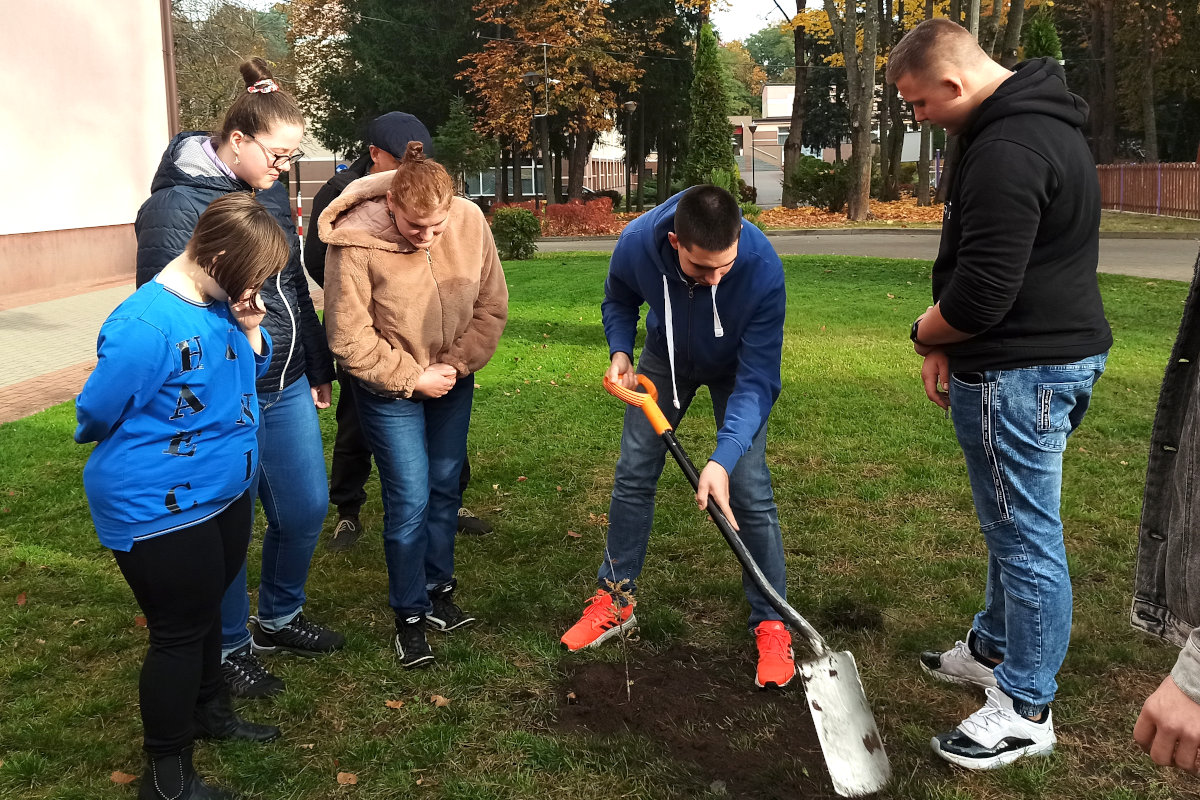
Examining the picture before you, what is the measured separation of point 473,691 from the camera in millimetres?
3514

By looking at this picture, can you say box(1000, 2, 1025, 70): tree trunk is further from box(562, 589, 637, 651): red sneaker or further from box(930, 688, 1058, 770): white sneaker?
box(930, 688, 1058, 770): white sneaker

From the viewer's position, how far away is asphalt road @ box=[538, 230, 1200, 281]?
15.2m

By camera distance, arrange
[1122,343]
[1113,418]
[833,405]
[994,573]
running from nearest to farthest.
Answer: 1. [994,573]
2. [1113,418]
3. [833,405]
4. [1122,343]

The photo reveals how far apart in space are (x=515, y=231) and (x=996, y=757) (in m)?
17.3

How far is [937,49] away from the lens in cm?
270

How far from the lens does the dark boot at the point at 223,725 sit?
3.14 metres

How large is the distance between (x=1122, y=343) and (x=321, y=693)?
26.7 feet

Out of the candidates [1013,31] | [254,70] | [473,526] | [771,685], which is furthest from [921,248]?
[254,70]

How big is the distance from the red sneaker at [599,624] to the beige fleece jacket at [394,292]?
1008 mm

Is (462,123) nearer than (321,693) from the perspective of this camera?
No

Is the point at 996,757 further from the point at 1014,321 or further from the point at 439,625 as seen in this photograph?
the point at 439,625

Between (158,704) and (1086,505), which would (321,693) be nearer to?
(158,704)

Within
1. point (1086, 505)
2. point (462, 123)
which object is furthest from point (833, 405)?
point (462, 123)

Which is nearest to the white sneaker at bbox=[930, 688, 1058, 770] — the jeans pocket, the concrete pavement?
the jeans pocket
